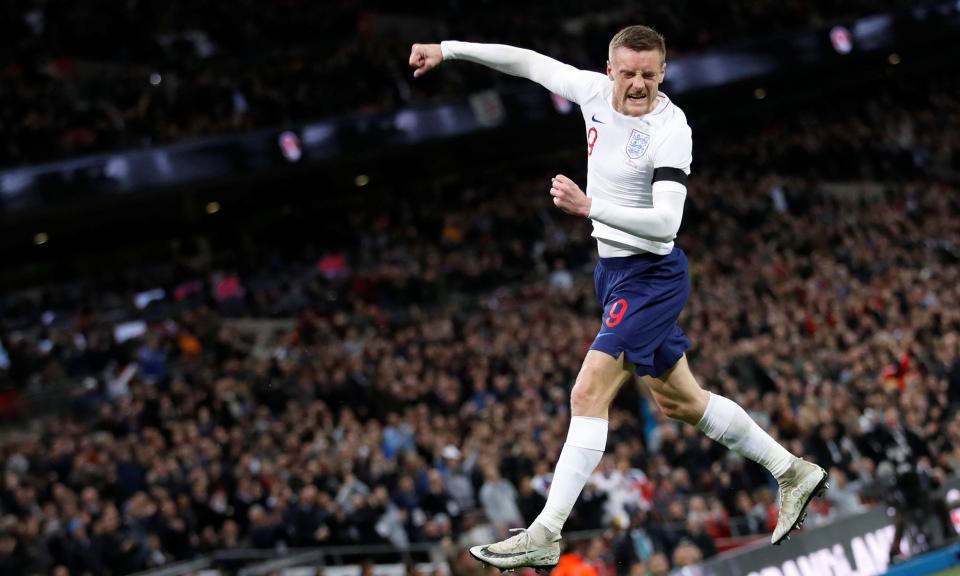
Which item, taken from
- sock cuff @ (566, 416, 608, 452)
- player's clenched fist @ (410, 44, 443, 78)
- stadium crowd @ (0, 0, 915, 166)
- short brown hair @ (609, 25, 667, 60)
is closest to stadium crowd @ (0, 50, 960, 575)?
stadium crowd @ (0, 0, 915, 166)

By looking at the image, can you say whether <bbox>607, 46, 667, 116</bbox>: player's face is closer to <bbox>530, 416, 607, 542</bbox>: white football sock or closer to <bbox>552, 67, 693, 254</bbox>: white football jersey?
<bbox>552, 67, 693, 254</bbox>: white football jersey

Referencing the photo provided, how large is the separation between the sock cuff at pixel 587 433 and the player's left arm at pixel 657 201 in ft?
3.21

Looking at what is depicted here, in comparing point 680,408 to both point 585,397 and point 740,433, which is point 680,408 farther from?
point 585,397

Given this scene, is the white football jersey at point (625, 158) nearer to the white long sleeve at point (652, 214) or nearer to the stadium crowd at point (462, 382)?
the white long sleeve at point (652, 214)

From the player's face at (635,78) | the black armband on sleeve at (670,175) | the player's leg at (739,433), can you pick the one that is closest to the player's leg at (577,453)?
the player's leg at (739,433)

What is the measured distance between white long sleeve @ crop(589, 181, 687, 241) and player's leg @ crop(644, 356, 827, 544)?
0.93m

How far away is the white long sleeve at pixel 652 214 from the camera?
18.2 ft

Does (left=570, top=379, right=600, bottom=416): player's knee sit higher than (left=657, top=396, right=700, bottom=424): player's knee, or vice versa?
(left=570, top=379, right=600, bottom=416): player's knee

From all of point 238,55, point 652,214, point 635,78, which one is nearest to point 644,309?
point 652,214

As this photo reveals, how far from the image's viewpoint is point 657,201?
5785 millimetres

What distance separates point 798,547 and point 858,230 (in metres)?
14.6

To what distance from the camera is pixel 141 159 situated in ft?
77.4

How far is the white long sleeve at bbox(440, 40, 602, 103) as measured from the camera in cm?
640

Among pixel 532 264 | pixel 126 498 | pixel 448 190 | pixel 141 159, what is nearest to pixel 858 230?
pixel 532 264
